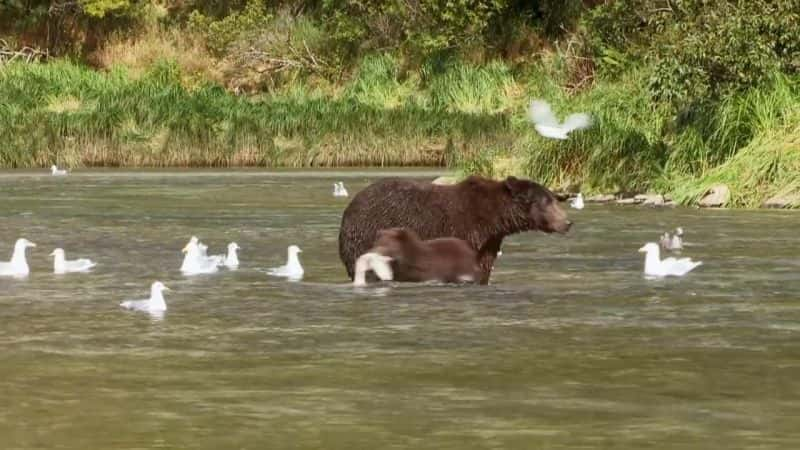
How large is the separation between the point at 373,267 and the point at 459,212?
1.17m

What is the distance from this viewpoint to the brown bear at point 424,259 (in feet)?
50.1

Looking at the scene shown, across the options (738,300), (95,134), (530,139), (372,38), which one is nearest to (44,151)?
(95,134)

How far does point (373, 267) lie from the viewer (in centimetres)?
1520

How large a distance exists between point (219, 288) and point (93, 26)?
4767 centimetres

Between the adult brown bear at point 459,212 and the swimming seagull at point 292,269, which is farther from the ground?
the adult brown bear at point 459,212

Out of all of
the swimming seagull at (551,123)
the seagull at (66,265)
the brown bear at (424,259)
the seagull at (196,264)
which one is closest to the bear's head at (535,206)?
the brown bear at (424,259)

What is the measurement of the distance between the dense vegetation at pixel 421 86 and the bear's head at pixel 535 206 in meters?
9.72

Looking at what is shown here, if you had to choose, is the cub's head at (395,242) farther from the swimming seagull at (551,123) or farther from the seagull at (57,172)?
the seagull at (57,172)

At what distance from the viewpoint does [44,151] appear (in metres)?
39.6

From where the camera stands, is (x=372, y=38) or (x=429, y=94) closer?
(x=429, y=94)

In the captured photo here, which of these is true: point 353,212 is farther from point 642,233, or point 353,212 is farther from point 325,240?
point 642,233

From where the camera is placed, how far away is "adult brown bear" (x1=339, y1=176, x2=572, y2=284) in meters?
16.0

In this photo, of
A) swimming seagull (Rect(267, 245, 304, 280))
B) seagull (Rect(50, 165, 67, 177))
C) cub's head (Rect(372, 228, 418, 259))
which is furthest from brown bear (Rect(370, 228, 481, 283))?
seagull (Rect(50, 165, 67, 177))

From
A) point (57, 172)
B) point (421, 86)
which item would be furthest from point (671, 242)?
point (421, 86)
